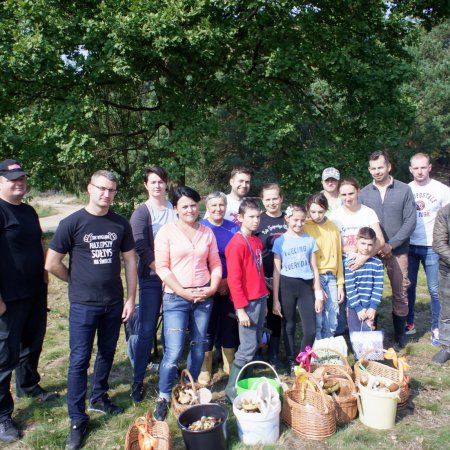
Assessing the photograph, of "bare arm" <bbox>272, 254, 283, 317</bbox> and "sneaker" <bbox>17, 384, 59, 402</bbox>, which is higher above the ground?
"bare arm" <bbox>272, 254, 283, 317</bbox>

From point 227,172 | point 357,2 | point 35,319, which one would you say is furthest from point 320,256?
point 227,172

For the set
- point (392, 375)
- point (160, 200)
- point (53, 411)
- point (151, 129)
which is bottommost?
point (53, 411)

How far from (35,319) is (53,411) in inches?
31.6

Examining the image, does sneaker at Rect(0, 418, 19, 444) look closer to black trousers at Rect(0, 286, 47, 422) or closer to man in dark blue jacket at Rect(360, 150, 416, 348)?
black trousers at Rect(0, 286, 47, 422)

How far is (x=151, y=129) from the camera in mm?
8500

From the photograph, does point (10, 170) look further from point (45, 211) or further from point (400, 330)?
point (45, 211)

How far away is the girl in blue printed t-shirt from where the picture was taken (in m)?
3.83

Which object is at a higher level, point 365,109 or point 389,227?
point 365,109

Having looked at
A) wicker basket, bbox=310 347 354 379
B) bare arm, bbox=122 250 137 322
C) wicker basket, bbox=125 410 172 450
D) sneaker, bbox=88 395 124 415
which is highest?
bare arm, bbox=122 250 137 322

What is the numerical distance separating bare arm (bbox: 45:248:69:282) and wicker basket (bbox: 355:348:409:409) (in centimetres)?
246

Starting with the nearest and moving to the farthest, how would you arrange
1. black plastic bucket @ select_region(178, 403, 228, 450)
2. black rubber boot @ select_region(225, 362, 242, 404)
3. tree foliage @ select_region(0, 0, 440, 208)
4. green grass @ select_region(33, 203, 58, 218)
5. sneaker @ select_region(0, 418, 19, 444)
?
black plastic bucket @ select_region(178, 403, 228, 450) < sneaker @ select_region(0, 418, 19, 444) < black rubber boot @ select_region(225, 362, 242, 404) < tree foliage @ select_region(0, 0, 440, 208) < green grass @ select_region(33, 203, 58, 218)

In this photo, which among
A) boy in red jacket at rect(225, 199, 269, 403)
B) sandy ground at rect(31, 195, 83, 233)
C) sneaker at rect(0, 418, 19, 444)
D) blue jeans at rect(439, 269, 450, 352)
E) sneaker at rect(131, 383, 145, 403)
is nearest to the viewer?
sneaker at rect(0, 418, 19, 444)

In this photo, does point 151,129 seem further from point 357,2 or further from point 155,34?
point 357,2

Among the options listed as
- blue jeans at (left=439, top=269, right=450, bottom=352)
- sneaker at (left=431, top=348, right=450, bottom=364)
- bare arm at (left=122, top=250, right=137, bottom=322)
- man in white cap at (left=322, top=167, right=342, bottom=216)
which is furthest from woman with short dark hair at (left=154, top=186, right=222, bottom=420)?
sneaker at (left=431, top=348, right=450, bottom=364)
